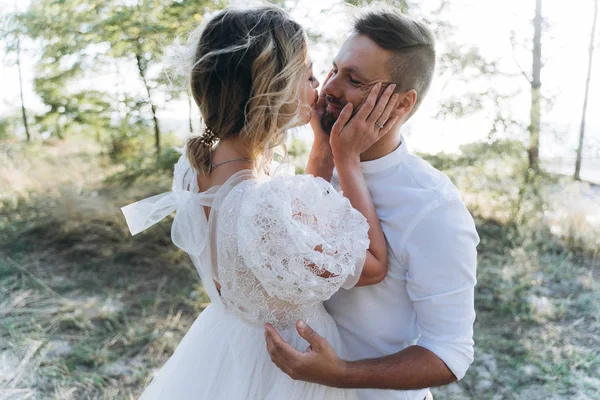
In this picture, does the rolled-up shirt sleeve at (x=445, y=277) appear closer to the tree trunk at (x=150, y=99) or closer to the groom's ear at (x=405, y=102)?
the groom's ear at (x=405, y=102)

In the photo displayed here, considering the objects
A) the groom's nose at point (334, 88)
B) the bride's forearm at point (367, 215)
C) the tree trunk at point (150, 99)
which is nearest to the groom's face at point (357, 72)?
the groom's nose at point (334, 88)

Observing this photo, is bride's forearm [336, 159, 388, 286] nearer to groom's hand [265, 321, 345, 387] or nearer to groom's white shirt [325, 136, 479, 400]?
groom's white shirt [325, 136, 479, 400]

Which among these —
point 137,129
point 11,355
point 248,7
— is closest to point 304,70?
point 248,7

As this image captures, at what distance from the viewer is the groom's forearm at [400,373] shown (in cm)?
147

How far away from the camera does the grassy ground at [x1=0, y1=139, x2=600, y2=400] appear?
3689 mm

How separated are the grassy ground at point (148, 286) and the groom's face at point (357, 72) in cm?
268

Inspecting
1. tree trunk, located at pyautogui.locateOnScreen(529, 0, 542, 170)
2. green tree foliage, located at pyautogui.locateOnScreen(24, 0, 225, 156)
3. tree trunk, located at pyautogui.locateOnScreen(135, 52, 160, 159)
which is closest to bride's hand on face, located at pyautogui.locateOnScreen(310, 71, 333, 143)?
green tree foliage, located at pyautogui.locateOnScreen(24, 0, 225, 156)

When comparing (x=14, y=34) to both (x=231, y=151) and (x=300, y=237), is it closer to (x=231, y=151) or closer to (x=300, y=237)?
(x=231, y=151)

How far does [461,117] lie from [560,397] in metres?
3.08

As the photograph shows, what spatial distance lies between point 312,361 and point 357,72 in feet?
3.05

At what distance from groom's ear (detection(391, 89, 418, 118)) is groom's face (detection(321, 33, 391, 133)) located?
0.08 meters

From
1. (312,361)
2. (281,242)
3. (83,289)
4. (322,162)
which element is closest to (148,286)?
(83,289)

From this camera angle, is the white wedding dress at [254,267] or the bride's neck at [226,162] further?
the bride's neck at [226,162]

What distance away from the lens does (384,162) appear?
1696mm
